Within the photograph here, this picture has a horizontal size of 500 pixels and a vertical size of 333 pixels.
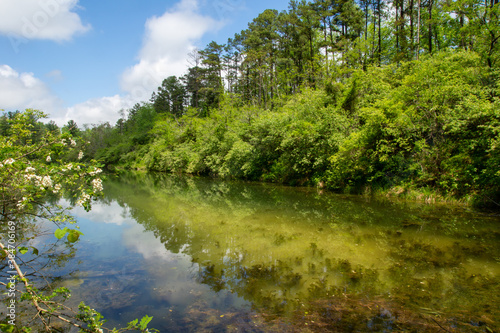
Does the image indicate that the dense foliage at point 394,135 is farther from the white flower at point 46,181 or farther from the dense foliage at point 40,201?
the white flower at point 46,181

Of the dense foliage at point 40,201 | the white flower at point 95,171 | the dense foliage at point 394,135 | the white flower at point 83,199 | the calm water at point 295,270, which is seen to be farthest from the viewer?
the dense foliage at point 394,135

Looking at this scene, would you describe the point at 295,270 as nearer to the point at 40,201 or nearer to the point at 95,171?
the point at 95,171

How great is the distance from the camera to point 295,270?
6.62 m

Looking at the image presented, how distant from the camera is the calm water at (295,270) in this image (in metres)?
4.74

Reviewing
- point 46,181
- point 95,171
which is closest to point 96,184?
point 95,171

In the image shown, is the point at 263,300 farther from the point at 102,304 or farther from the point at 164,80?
the point at 164,80

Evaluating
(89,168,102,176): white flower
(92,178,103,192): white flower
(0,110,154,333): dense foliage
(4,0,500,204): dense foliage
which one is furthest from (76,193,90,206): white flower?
(4,0,500,204): dense foliage

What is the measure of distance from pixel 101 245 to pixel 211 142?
2490 centimetres

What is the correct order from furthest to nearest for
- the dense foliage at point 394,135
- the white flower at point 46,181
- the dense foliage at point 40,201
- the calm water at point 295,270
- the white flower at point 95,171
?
the dense foliage at point 394,135, the calm water at point 295,270, the white flower at point 95,171, the white flower at point 46,181, the dense foliage at point 40,201

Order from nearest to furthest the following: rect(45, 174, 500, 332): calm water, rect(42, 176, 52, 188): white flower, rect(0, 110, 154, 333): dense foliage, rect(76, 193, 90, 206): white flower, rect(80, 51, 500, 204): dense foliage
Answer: rect(0, 110, 154, 333): dense foliage, rect(42, 176, 52, 188): white flower, rect(76, 193, 90, 206): white flower, rect(45, 174, 500, 332): calm water, rect(80, 51, 500, 204): dense foliage

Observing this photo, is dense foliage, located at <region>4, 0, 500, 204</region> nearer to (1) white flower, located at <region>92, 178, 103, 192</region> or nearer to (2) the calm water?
(1) white flower, located at <region>92, 178, 103, 192</region>

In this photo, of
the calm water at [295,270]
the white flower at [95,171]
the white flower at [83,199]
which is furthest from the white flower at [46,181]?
the calm water at [295,270]

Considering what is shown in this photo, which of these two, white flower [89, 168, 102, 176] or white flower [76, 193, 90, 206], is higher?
white flower [89, 168, 102, 176]

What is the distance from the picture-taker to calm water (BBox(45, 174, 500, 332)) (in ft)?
15.5
